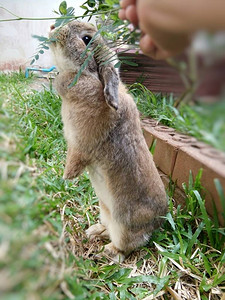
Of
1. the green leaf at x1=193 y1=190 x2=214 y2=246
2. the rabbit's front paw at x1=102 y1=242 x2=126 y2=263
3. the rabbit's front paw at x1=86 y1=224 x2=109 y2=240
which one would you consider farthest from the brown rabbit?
the green leaf at x1=193 y1=190 x2=214 y2=246

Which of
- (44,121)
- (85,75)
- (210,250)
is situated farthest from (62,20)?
(210,250)

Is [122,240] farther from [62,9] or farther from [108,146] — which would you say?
[62,9]

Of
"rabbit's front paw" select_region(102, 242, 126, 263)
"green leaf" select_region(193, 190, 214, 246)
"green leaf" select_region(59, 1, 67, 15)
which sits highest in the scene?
"green leaf" select_region(59, 1, 67, 15)

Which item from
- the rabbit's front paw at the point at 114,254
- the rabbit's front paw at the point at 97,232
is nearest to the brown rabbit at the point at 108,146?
the rabbit's front paw at the point at 114,254

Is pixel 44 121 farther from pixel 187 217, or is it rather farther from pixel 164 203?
pixel 187 217

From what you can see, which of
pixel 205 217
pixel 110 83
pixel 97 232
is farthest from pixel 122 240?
pixel 110 83

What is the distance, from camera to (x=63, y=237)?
0.69 meters

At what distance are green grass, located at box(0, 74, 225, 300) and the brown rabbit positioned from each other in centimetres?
A: 16

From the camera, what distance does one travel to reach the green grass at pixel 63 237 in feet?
1.15

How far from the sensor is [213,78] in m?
Answer: 0.35

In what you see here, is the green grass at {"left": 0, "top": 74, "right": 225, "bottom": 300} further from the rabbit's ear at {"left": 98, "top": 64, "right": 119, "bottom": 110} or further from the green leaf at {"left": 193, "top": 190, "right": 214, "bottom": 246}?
the rabbit's ear at {"left": 98, "top": 64, "right": 119, "bottom": 110}

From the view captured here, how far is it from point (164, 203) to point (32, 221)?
1.55m

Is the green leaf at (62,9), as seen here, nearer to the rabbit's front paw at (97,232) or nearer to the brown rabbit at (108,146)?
the brown rabbit at (108,146)

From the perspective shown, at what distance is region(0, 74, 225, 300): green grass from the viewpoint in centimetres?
35
